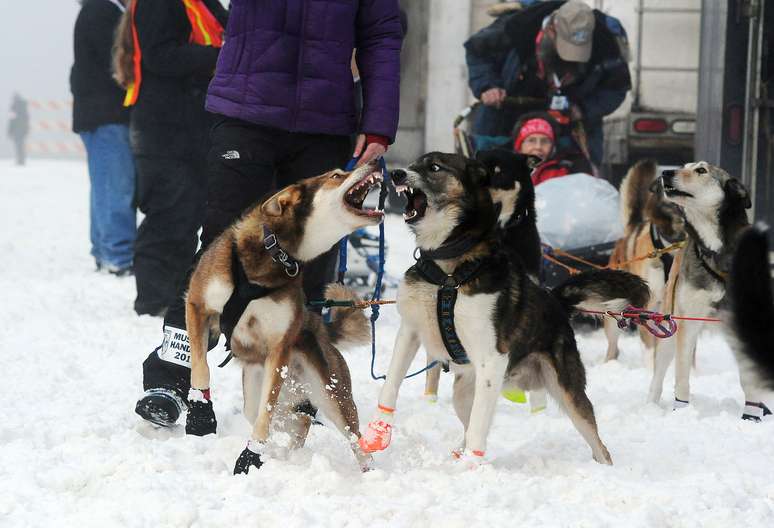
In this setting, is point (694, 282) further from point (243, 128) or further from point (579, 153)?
point (579, 153)

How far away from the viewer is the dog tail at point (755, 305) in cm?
201

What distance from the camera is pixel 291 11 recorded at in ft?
12.2

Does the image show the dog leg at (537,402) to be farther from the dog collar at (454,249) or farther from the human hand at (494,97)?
the human hand at (494,97)

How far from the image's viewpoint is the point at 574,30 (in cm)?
744

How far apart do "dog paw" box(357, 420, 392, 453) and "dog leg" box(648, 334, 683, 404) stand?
6.22ft

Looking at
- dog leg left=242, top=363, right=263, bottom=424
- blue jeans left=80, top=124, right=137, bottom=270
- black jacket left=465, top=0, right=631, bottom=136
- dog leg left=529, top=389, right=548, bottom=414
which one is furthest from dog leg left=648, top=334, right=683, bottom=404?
blue jeans left=80, top=124, right=137, bottom=270

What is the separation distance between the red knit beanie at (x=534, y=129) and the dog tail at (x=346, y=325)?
11.0 ft

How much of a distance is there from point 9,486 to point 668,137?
711 centimetres

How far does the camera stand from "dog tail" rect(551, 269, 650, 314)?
3.93 meters

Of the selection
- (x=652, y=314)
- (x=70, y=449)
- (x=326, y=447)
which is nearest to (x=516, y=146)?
(x=652, y=314)

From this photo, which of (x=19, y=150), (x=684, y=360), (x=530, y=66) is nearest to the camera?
(x=684, y=360)

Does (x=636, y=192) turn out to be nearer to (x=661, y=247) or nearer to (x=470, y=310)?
(x=661, y=247)

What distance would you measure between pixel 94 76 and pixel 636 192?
4659 mm


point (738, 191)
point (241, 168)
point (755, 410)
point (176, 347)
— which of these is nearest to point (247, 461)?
point (176, 347)
